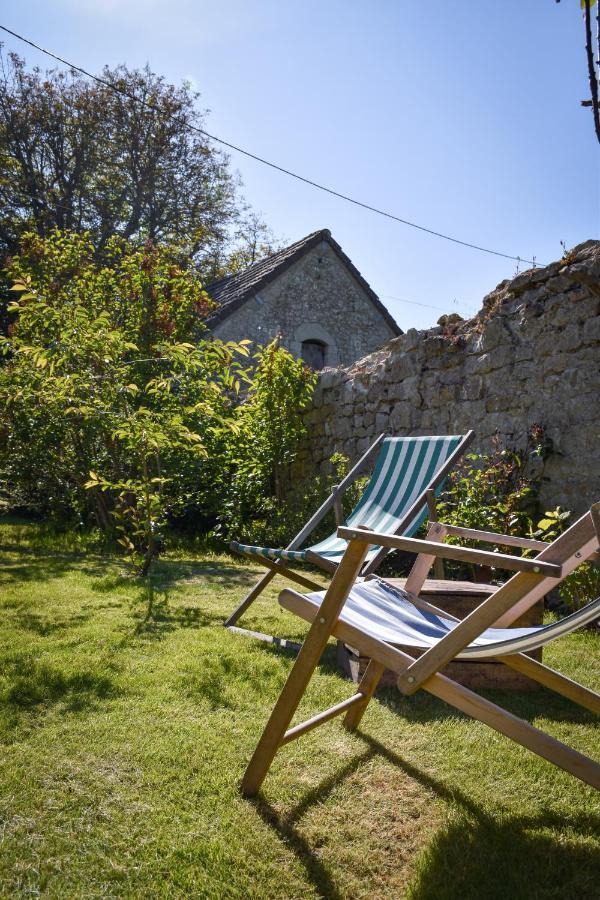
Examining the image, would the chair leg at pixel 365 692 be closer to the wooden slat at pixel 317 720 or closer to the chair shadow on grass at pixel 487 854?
the wooden slat at pixel 317 720

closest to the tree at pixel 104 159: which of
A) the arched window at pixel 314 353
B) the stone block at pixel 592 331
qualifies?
the arched window at pixel 314 353

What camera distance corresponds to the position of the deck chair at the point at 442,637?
1.35m

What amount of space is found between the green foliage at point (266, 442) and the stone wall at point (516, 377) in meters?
0.73

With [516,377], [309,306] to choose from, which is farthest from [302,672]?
[309,306]

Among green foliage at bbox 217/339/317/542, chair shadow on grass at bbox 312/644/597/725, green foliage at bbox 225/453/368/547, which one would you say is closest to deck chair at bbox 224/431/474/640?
chair shadow on grass at bbox 312/644/597/725

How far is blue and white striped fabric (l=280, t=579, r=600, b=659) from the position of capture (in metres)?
1.41

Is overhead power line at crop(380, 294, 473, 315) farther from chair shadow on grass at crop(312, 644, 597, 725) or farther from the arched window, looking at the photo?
chair shadow on grass at crop(312, 644, 597, 725)

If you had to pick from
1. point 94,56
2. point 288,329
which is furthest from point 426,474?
point 94,56

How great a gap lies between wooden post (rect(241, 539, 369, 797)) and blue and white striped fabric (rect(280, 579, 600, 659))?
62mm

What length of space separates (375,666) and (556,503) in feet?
9.04

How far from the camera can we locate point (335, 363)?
475 inches

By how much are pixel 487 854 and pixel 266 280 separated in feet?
34.3

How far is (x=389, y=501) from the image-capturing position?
11.8 feet

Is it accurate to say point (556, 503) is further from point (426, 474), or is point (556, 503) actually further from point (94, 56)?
point (94, 56)
